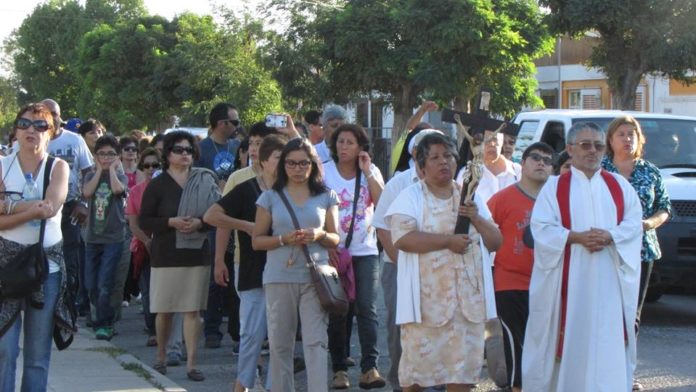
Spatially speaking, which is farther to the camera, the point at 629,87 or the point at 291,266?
the point at 629,87

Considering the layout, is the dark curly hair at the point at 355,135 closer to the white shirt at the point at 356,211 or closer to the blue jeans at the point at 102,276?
the white shirt at the point at 356,211

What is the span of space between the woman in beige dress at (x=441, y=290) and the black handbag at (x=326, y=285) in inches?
25.0

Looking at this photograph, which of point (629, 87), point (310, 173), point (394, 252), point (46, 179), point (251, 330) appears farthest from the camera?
point (629, 87)

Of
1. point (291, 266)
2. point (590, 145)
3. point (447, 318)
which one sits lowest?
point (447, 318)

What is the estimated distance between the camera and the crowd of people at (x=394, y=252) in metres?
6.64

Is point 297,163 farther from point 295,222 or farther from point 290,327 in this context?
point 290,327

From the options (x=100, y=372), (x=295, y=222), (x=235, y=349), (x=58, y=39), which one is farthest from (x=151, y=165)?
(x=58, y=39)

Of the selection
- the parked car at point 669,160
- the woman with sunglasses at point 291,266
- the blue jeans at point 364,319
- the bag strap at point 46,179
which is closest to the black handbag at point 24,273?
the bag strap at point 46,179

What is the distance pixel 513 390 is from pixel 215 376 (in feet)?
8.14

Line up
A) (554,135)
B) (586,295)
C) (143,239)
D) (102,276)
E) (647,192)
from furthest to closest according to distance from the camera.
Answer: (554,135)
(102,276)
(143,239)
(647,192)
(586,295)

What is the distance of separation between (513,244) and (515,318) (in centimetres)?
51

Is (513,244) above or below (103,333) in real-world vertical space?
above

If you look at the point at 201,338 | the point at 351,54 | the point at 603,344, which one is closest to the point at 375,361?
the point at 603,344

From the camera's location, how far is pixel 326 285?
7254 millimetres
